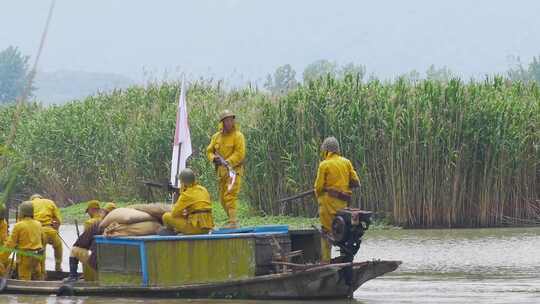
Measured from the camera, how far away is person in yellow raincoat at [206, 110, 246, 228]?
1495cm

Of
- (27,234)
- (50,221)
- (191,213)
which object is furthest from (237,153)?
(27,234)

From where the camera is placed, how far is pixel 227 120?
1491 centimetres

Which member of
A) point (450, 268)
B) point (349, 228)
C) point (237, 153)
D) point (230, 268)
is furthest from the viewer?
point (450, 268)

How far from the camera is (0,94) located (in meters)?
119

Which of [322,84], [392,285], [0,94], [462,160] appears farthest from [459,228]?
[0,94]

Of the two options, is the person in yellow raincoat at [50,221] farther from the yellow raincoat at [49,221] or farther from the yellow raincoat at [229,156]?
the yellow raincoat at [229,156]

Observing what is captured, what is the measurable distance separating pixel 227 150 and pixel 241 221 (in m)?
9.90

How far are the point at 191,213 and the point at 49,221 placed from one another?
242 centimetres

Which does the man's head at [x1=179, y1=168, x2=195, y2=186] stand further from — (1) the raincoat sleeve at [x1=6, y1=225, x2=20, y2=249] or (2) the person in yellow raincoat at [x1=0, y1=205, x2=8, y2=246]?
(2) the person in yellow raincoat at [x1=0, y1=205, x2=8, y2=246]

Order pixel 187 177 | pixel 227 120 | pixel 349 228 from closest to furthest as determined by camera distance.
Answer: pixel 349 228 < pixel 187 177 < pixel 227 120

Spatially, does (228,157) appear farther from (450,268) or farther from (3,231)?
(450,268)

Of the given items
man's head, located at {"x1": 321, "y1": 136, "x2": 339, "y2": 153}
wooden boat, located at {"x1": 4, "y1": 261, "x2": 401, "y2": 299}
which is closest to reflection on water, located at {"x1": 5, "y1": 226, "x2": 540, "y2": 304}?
wooden boat, located at {"x1": 4, "y1": 261, "x2": 401, "y2": 299}

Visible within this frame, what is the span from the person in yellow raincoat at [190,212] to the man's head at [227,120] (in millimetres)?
1219

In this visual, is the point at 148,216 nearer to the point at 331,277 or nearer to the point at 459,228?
the point at 331,277
